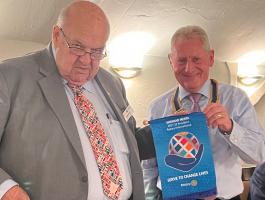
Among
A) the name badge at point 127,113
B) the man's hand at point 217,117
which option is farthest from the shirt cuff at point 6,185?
the man's hand at point 217,117

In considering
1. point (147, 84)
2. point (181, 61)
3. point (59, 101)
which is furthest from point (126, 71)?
point (59, 101)

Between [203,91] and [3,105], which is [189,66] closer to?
[203,91]

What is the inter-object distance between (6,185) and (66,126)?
0.83 ft

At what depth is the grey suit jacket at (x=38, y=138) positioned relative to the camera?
3.50 ft

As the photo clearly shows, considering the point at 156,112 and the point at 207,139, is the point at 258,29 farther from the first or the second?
the point at 207,139

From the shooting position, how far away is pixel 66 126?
3.69 ft

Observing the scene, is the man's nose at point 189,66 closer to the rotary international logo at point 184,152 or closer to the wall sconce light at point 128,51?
the rotary international logo at point 184,152

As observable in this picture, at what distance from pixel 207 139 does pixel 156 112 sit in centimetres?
Answer: 45

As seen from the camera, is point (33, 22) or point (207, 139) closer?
point (207, 139)

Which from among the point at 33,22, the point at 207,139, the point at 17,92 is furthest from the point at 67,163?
the point at 33,22

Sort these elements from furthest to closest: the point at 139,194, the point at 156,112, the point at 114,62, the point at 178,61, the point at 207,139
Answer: the point at 114,62
the point at 156,112
the point at 178,61
the point at 207,139
the point at 139,194

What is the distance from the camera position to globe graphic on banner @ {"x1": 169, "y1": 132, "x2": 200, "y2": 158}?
1.43m

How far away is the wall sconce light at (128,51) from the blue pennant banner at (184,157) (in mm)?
1305

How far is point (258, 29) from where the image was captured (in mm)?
2812
